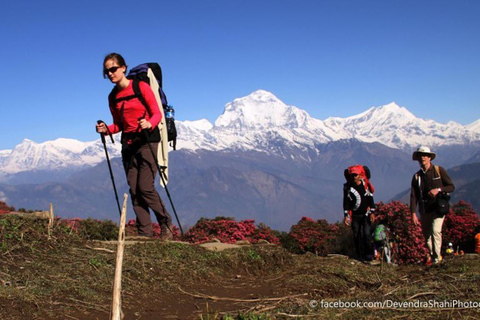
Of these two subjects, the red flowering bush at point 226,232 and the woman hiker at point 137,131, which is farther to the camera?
the red flowering bush at point 226,232

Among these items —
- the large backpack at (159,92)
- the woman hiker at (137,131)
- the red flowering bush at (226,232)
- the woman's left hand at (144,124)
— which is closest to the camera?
the woman's left hand at (144,124)

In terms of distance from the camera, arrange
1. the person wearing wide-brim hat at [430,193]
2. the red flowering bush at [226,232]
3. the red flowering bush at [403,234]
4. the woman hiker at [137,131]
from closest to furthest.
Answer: the woman hiker at [137,131]
the person wearing wide-brim hat at [430,193]
the red flowering bush at [403,234]
the red flowering bush at [226,232]

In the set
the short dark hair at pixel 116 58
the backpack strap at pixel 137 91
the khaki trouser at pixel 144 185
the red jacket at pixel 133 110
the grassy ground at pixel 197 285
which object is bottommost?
the grassy ground at pixel 197 285

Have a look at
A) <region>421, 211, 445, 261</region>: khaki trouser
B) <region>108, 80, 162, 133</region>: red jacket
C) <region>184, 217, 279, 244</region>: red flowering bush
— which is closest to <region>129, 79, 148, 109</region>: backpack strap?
<region>108, 80, 162, 133</region>: red jacket

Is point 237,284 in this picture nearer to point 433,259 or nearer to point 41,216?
point 41,216

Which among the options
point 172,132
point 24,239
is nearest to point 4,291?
point 24,239

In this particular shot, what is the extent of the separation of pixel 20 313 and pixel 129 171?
4.68 m

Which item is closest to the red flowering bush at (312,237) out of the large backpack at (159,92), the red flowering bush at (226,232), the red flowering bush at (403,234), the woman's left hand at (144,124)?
the red flowering bush at (226,232)

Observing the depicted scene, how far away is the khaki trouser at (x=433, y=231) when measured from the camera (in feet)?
34.9

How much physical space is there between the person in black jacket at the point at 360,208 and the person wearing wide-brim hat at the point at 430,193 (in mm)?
1156

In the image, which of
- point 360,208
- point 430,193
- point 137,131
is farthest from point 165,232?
point 430,193

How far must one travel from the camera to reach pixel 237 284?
24.2 feet

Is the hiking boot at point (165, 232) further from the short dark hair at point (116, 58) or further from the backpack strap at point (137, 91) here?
the short dark hair at point (116, 58)

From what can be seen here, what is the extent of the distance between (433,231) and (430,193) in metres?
0.84
